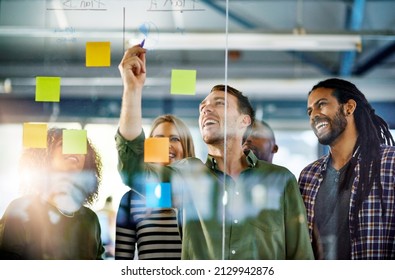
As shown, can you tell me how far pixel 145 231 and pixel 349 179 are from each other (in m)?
1.10

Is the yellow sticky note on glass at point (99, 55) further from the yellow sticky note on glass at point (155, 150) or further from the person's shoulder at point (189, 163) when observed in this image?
the person's shoulder at point (189, 163)

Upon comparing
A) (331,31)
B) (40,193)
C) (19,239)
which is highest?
(331,31)

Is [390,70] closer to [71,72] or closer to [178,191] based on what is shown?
[178,191]

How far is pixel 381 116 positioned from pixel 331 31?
2.29 ft

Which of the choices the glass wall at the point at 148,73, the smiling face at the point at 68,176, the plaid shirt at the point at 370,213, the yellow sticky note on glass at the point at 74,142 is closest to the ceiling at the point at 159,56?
the glass wall at the point at 148,73

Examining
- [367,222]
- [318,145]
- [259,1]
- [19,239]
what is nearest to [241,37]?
[259,1]

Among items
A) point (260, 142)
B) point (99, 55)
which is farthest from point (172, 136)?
point (99, 55)

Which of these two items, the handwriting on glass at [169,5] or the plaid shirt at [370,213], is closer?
the plaid shirt at [370,213]

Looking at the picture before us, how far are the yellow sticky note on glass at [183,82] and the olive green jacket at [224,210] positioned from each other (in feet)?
1.01

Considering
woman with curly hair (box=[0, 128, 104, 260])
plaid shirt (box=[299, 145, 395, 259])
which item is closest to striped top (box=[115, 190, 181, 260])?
woman with curly hair (box=[0, 128, 104, 260])

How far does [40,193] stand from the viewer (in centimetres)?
386

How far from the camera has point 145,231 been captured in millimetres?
3799

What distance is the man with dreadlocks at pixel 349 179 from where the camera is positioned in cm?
383

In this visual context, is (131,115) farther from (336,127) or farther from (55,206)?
(336,127)
